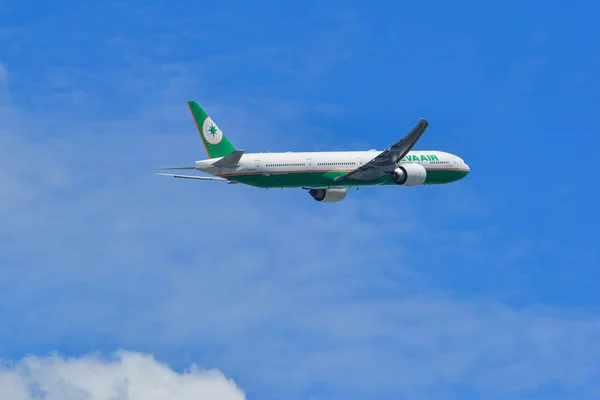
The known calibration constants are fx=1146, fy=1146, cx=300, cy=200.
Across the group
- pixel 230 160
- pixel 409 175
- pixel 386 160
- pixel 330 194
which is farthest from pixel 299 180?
pixel 409 175

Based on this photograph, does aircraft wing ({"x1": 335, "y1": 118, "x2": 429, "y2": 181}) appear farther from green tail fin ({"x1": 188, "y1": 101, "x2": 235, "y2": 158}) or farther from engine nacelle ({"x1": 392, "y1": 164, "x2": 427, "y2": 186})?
green tail fin ({"x1": 188, "y1": 101, "x2": 235, "y2": 158})

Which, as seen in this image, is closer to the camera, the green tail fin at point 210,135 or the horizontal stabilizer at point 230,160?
the horizontal stabilizer at point 230,160

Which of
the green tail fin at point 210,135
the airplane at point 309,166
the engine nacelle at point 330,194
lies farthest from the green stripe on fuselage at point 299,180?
the engine nacelle at point 330,194

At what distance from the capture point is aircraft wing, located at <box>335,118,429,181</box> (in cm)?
10681

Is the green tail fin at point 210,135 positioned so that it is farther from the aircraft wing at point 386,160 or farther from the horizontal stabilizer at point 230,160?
the aircraft wing at point 386,160

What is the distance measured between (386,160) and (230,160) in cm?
1564

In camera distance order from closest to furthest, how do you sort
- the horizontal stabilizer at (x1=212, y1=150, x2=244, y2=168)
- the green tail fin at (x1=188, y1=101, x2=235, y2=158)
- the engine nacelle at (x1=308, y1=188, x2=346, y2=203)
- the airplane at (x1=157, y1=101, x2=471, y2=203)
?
the horizontal stabilizer at (x1=212, y1=150, x2=244, y2=168) → the airplane at (x1=157, y1=101, x2=471, y2=203) → the green tail fin at (x1=188, y1=101, x2=235, y2=158) → the engine nacelle at (x1=308, y1=188, x2=346, y2=203)

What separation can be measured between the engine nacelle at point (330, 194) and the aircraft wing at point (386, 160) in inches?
220

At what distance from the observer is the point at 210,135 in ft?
357

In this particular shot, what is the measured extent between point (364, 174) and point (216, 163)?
1503 cm

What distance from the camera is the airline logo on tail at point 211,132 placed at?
108688 millimetres

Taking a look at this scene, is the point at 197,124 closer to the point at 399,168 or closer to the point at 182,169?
the point at 182,169

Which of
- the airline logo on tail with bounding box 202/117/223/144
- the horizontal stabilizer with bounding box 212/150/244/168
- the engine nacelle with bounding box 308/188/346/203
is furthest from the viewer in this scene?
the engine nacelle with bounding box 308/188/346/203

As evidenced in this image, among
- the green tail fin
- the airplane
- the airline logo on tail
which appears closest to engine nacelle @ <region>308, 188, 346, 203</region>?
→ the airplane
